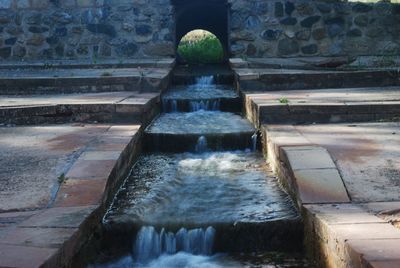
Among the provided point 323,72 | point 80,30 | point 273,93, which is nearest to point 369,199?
point 273,93

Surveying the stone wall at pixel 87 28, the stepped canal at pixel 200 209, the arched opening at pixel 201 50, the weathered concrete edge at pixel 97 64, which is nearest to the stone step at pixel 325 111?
the stepped canal at pixel 200 209

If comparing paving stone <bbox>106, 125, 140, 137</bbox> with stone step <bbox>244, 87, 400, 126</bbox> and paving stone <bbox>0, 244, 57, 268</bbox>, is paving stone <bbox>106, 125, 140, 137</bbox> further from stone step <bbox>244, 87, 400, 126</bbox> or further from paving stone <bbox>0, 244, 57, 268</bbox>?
paving stone <bbox>0, 244, 57, 268</bbox>

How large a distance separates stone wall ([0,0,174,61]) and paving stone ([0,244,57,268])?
278 inches

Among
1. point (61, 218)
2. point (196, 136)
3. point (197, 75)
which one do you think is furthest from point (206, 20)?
point (61, 218)

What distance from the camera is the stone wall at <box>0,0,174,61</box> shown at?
29.8ft

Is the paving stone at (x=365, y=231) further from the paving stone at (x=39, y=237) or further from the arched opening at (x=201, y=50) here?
the arched opening at (x=201, y=50)

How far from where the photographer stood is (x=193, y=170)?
14.8 feet

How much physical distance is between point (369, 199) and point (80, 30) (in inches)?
283

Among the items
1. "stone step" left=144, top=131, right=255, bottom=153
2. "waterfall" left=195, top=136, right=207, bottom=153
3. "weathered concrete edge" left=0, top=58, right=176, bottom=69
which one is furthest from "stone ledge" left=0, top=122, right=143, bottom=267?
"weathered concrete edge" left=0, top=58, right=176, bottom=69

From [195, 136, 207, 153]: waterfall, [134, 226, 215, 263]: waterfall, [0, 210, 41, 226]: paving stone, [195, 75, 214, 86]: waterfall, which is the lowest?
[134, 226, 215, 263]: waterfall

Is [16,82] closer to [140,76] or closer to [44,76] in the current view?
[44,76]

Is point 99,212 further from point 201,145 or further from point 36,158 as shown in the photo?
point 201,145

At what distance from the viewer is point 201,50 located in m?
12.3

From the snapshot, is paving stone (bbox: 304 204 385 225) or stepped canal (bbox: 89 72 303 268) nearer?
paving stone (bbox: 304 204 385 225)
